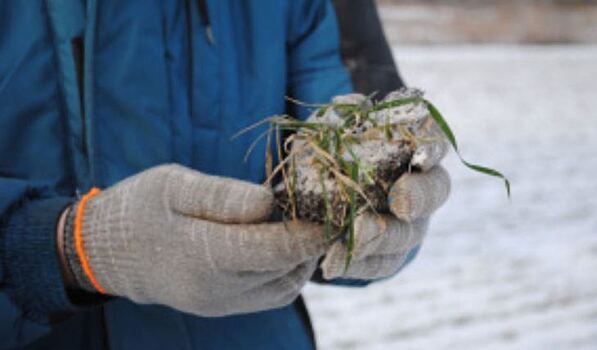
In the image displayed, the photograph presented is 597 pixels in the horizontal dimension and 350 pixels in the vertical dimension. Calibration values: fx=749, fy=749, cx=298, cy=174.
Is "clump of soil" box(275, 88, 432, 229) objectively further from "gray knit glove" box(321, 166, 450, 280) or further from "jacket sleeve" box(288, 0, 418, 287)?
"jacket sleeve" box(288, 0, 418, 287)

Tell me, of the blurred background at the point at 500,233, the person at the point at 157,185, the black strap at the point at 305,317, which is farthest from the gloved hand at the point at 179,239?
the blurred background at the point at 500,233

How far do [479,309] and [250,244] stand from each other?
203cm

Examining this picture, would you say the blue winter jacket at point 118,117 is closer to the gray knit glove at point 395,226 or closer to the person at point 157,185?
the person at point 157,185

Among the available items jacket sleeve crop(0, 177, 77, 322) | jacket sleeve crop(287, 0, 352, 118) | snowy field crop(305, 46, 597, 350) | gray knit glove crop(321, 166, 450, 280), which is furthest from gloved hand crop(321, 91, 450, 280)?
snowy field crop(305, 46, 597, 350)

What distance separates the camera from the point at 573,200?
395cm

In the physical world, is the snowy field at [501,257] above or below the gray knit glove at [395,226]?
below

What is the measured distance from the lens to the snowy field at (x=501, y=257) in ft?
9.04

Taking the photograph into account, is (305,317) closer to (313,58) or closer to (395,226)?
(395,226)

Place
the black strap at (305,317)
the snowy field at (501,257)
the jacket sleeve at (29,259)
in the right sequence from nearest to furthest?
the jacket sleeve at (29,259) → the black strap at (305,317) → the snowy field at (501,257)

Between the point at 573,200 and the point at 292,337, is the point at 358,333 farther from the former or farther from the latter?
the point at 573,200

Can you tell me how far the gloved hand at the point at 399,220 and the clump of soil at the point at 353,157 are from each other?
18 millimetres

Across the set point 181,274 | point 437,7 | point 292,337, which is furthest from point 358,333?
point 437,7

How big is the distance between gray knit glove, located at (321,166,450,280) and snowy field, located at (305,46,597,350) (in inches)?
57.3

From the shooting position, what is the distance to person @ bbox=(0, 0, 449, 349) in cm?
107
